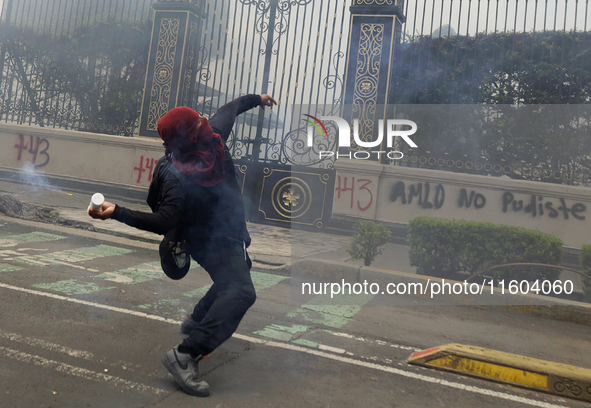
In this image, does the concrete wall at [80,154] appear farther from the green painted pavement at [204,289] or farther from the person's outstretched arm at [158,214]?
the person's outstretched arm at [158,214]

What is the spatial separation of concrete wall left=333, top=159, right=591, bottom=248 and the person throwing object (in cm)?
682

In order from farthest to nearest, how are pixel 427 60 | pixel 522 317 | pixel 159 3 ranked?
pixel 159 3, pixel 427 60, pixel 522 317

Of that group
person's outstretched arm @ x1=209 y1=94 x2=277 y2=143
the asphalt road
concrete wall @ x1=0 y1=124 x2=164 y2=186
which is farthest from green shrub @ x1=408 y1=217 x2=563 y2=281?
concrete wall @ x1=0 y1=124 x2=164 y2=186

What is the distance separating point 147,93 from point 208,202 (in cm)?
994

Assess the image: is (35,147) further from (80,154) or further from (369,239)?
(369,239)

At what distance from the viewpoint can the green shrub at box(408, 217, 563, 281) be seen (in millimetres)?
6387

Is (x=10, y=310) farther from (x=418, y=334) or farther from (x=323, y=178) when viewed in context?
(x=323, y=178)

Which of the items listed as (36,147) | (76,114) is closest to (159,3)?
(76,114)

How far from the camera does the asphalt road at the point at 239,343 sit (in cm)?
300

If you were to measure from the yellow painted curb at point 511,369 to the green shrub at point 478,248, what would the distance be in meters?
2.85

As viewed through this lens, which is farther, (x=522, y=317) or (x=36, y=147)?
(x=36, y=147)

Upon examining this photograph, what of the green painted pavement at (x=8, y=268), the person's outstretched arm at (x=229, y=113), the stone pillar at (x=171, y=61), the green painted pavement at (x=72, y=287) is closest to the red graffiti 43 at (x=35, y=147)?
the stone pillar at (x=171, y=61)

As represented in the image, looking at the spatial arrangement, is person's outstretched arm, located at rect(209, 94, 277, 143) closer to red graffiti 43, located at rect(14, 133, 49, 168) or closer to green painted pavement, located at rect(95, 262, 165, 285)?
green painted pavement, located at rect(95, 262, 165, 285)

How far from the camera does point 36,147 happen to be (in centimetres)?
1302
